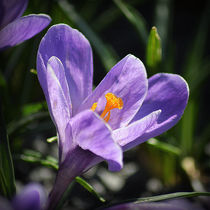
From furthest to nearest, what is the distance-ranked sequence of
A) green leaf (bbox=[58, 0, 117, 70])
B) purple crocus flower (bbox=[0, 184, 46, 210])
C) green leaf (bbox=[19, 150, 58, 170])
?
green leaf (bbox=[58, 0, 117, 70])
green leaf (bbox=[19, 150, 58, 170])
purple crocus flower (bbox=[0, 184, 46, 210])

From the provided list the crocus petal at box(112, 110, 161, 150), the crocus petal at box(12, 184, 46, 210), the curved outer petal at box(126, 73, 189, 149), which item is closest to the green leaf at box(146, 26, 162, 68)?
the curved outer petal at box(126, 73, 189, 149)

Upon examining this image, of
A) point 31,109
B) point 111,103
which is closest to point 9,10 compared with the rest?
point 111,103

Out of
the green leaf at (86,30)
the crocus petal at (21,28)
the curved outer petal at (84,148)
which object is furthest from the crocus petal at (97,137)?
the green leaf at (86,30)

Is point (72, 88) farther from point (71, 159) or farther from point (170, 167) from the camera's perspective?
point (170, 167)

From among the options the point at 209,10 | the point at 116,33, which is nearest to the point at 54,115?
the point at 209,10

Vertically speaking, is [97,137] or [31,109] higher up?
[97,137]

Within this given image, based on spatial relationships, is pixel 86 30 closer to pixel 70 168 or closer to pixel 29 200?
pixel 70 168

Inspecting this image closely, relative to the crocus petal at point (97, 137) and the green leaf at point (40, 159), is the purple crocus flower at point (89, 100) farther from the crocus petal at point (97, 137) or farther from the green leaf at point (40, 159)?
the green leaf at point (40, 159)

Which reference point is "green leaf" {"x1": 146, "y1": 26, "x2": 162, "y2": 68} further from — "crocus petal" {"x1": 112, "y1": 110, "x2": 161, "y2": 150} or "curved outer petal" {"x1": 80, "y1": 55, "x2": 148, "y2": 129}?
"crocus petal" {"x1": 112, "y1": 110, "x2": 161, "y2": 150}
